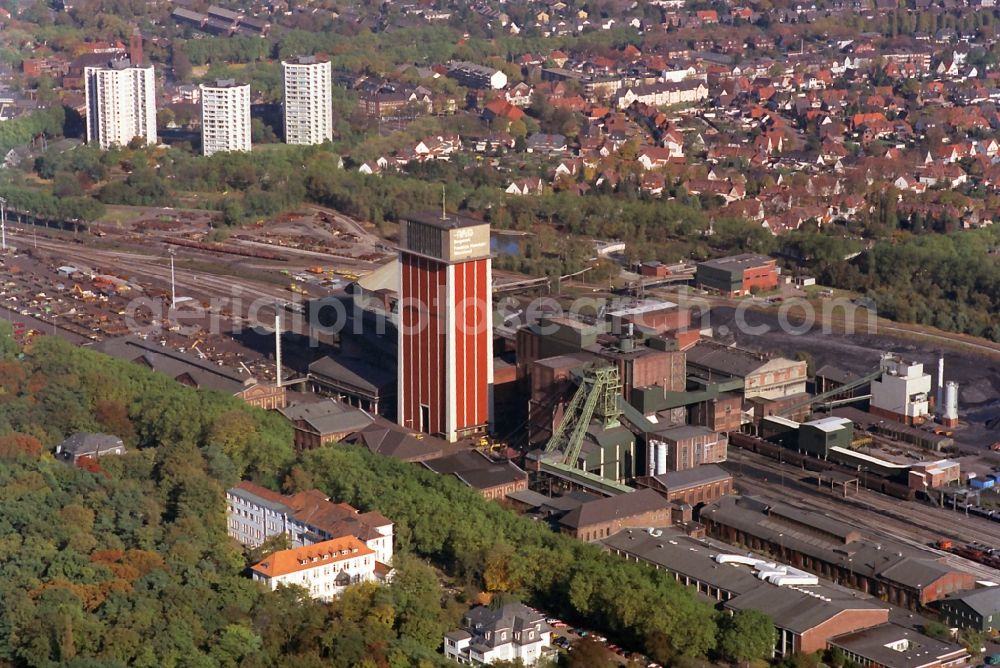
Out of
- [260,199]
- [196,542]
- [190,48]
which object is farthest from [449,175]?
[196,542]

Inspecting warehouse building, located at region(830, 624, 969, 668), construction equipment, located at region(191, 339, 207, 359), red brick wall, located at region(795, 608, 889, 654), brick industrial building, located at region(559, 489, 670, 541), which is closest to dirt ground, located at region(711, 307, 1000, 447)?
brick industrial building, located at region(559, 489, 670, 541)

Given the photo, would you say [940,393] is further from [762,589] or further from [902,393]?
[762,589]

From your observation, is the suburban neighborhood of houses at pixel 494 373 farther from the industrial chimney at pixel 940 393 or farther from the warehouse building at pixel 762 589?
the industrial chimney at pixel 940 393

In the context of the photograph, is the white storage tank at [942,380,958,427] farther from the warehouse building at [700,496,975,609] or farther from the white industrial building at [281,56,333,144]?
the white industrial building at [281,56,333,144]

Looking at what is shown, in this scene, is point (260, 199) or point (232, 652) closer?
point (232, 652)

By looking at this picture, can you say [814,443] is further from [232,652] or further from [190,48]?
[190,48]

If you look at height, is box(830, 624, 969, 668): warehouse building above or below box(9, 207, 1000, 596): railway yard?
below

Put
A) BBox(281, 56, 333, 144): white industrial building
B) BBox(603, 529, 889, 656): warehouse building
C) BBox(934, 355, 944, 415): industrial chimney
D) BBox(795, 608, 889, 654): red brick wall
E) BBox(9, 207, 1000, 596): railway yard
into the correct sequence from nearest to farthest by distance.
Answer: BBox(795, 608, 889, 654): red brick wall < BBox(603, 529, 889, 656): warehouse building < BBox(9, 207, 1000, 596): railway yard < BBox(934, 355, 944, 415): industrial chimney < BBox(281, 56, 333, 144): white industrial building
